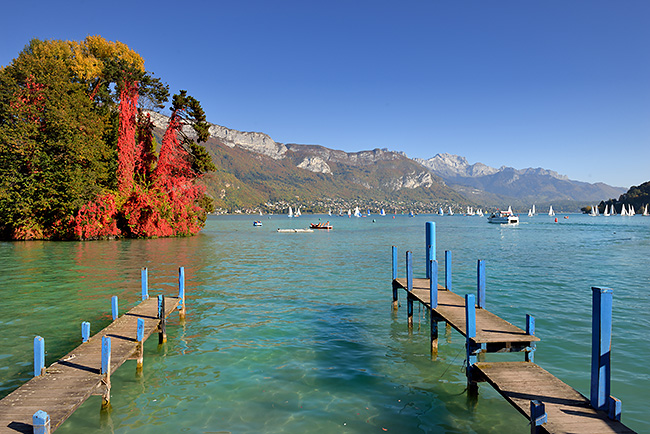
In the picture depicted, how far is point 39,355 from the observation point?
8719 millimetres

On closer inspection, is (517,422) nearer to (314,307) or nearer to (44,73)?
(314,307)

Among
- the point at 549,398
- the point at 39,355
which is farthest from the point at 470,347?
the point at 39,355

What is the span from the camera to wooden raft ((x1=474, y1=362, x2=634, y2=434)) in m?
6.56

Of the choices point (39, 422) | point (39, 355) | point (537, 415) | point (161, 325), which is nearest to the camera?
point (39, 422)

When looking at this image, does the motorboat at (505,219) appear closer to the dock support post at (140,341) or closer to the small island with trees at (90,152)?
the small island with trees at (90,152)

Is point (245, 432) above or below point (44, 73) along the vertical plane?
below

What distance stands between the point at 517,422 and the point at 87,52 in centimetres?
6604

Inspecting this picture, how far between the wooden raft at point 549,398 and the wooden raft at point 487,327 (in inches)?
28.2

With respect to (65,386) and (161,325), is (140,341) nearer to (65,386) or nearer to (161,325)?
(161,325)

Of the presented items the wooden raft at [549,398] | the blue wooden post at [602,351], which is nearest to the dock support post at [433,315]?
the wooden raft at [549,398]

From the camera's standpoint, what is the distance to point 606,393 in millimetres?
7031

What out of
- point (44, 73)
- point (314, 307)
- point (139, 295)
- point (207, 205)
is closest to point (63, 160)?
point (44, 73)

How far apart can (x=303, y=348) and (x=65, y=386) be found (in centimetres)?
695

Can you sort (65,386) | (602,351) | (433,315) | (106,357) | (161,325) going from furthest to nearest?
(161,325)
(433,315)
(106,357)
(65,386)
(602,351)
